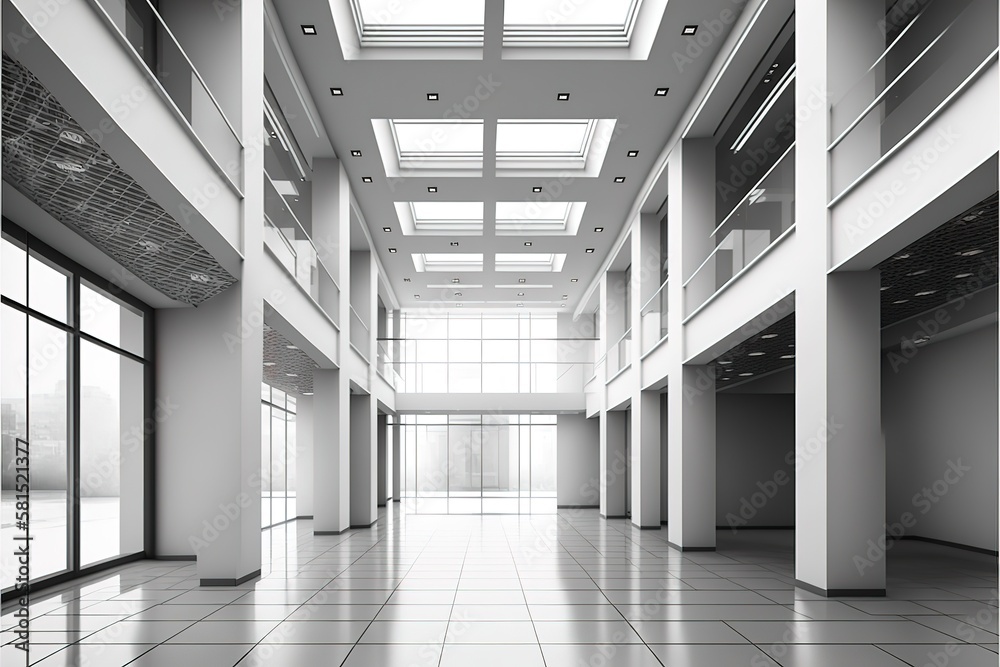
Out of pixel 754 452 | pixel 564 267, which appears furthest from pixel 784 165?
pixel 564 267

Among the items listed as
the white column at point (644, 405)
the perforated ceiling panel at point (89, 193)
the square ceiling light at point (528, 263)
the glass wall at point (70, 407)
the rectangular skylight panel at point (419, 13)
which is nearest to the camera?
the perforated ceiling panel at point (89, 193)

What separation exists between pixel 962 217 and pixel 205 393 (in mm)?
10705

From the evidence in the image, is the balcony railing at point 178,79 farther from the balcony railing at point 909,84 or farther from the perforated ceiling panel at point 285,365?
the balcony railing at point 909,84

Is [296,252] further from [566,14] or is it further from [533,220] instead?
[533,220]

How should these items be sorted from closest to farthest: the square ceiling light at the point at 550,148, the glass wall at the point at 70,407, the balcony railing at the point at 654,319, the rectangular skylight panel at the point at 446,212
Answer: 1. the glass wall at the point at 70,407
2. the square ceiling light at the point at 550,148
3. the balcony railing at the point at 654,319
4. the rectangular skylight panel at the point at 446,212

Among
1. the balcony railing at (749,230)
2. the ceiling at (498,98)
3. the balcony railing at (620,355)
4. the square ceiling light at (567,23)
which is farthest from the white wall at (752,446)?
the square ceiling light at (567,23)

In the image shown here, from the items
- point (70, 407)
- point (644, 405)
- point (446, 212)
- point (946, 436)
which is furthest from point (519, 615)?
point (446, 212)

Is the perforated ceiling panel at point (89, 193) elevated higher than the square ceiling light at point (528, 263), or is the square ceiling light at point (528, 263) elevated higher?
the square ceiling light at point (528, 263)

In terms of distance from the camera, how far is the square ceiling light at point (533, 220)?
24641 mm

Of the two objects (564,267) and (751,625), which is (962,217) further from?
(564,267)

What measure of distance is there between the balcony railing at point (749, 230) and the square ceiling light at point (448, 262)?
13.6 m

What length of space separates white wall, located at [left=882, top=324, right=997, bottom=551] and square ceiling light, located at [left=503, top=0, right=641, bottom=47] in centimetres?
898

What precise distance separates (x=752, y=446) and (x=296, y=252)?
13.9m

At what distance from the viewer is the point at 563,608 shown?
978cm
